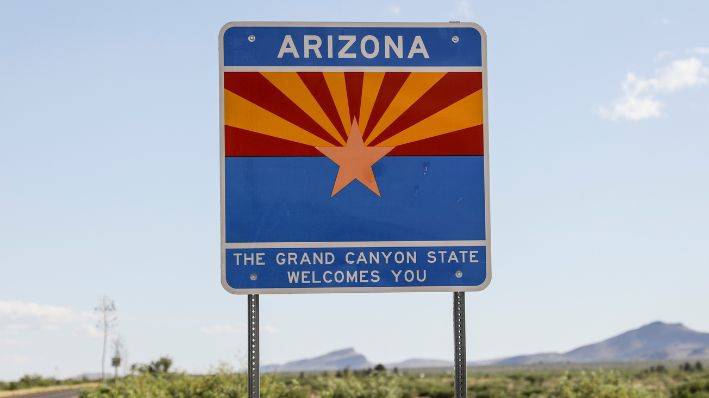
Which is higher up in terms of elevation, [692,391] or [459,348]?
[459,348]

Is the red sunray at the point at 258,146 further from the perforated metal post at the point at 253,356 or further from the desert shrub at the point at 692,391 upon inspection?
the desert shrub at the point at 692,391

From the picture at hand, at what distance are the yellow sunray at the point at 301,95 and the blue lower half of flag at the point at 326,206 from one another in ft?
0.60

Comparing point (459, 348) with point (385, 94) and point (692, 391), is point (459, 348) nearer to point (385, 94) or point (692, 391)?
point (385, 94)

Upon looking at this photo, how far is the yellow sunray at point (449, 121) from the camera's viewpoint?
5309mm

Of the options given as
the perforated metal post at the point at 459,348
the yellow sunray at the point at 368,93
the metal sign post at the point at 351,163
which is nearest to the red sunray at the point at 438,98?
the metal sign post at the point at 351,163

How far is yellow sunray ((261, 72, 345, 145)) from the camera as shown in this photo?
527 cm

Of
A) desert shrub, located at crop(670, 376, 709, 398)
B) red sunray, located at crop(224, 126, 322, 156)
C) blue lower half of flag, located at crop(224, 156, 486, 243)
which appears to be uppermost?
red sunray, located at crop(224, 126, 322, 156)

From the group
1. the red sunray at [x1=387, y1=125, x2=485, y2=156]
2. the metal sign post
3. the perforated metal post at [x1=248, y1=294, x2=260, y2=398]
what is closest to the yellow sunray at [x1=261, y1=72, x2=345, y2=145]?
the metal sign post

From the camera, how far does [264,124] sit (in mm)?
5273

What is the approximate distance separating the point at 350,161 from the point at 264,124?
49 cm

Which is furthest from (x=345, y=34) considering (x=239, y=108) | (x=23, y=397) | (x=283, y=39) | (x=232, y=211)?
(x=23, y=397)

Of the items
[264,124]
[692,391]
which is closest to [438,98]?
[264,124]

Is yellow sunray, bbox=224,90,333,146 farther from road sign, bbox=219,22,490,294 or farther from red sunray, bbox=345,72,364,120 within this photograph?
red sunray, bbox=345,72,364,120

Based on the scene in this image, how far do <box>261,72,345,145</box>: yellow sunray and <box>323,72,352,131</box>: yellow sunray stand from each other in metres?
0.08
